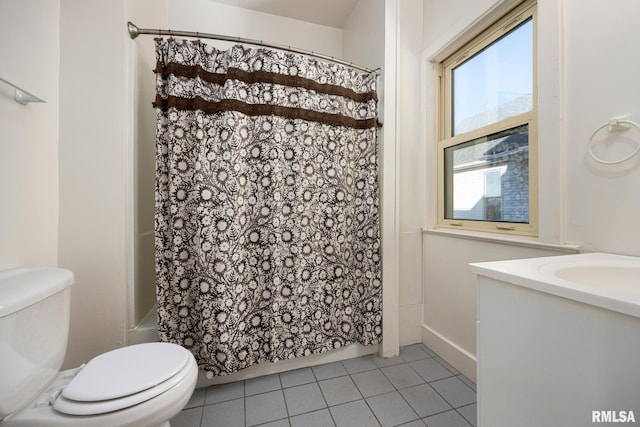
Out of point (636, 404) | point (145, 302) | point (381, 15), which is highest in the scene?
point (381, 15)

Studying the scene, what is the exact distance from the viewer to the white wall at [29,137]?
0.94 m

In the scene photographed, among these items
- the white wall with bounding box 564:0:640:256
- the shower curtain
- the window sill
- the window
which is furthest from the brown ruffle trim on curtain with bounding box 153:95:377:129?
the white wall with bounding box 564:0:640:256

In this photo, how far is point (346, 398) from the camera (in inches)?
51.0

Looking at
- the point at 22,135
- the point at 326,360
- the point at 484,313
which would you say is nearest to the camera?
the point at 484,313

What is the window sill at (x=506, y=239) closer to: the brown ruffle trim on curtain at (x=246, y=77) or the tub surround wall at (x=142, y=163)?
the brown ruffle trim on curtain at (x=246, y=77)

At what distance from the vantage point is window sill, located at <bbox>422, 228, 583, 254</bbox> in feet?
3.34

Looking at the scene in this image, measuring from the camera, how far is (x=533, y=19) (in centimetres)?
122

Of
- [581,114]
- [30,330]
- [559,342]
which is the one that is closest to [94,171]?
[30,330]

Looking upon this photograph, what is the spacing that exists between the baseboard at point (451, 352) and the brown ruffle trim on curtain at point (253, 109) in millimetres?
1504

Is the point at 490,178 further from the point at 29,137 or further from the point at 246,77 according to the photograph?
the point at 29,137

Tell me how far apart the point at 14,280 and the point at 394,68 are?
2125mm

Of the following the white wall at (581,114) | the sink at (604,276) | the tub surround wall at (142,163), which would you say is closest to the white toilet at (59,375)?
the tub surround wall at (142,163)

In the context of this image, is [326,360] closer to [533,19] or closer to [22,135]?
[22,135]

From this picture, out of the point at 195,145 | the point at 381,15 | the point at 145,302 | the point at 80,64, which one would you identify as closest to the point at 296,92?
the point at 195,145
